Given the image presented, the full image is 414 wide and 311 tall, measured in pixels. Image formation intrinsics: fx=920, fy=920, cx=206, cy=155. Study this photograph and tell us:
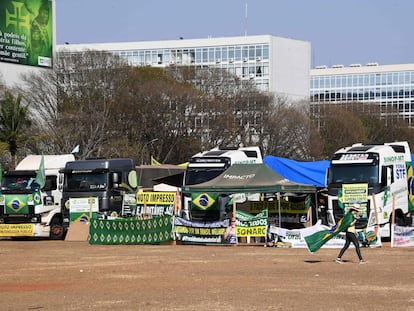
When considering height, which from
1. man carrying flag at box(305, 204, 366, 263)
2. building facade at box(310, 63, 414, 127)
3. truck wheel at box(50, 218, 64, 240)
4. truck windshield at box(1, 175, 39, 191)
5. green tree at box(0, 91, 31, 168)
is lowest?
truck wheel at box(50, 218, 64, 240)

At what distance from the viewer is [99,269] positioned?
24.1 meters

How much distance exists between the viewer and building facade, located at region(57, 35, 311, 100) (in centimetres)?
12712

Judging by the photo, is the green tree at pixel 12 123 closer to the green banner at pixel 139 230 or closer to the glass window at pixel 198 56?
the green banner at pixel 139 230

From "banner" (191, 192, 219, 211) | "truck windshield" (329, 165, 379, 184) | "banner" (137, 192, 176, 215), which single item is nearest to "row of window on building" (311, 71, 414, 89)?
"banner" (137, 192, 176, 215)

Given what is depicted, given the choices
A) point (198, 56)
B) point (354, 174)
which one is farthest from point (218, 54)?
point (354, 174)

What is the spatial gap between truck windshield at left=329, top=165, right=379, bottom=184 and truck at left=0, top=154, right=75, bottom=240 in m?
11.7

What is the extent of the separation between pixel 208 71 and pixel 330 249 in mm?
68116

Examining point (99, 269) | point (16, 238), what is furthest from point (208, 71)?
point (99, 269)

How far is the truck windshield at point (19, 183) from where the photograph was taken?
3878cm

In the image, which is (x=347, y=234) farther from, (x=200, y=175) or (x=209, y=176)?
(x=200, y=175)

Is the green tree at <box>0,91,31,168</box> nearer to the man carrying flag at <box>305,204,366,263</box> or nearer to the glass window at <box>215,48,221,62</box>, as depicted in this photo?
the man carrying flag at <box>305,204,366,263</box>

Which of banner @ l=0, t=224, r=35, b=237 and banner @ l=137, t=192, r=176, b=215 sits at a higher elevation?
banner @ l=137, t=192, r=176, b=215

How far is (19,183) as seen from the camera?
39.0m

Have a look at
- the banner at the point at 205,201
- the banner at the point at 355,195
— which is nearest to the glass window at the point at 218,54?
the banner at the point at 205,201
